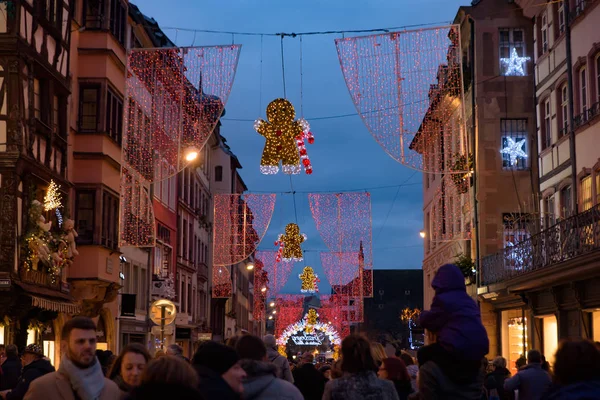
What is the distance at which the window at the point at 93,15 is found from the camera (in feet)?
102

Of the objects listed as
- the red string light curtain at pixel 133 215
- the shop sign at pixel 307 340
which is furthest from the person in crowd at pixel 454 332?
the shop sign at pixel 307 340

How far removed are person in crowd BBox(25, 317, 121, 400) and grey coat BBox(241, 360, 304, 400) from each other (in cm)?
92

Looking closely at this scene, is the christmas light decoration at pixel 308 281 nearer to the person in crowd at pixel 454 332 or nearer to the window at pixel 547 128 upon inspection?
the window at pixel 547 128

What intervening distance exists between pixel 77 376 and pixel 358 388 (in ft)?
6.81

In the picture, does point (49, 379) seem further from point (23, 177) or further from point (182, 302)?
point (182, 302)

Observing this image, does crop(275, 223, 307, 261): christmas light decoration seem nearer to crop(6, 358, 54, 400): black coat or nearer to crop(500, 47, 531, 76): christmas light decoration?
crop(500, 47, 531, 76): christmas light decoration

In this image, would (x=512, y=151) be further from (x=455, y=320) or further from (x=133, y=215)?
(x=455, y=320)

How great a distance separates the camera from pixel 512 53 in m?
37.4

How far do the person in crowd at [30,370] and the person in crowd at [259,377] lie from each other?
2989 millimetres

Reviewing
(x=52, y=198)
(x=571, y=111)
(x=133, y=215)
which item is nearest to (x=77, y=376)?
(x=52, y=198)

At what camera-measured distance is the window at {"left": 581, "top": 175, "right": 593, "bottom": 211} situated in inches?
1037

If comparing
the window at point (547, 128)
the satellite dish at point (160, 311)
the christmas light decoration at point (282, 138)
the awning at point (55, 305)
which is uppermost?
the window at point (547, 128)

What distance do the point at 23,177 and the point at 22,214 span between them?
0.87 meters

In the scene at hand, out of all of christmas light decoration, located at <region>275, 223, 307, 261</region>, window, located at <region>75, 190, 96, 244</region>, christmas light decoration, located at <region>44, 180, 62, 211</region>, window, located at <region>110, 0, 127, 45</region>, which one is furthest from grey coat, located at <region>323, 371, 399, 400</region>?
christmas light decoration, located at <region>275, 223, 307, 261</region>
